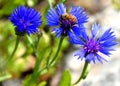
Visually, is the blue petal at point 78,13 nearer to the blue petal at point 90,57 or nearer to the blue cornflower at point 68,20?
the blue cornflower at point 68,20

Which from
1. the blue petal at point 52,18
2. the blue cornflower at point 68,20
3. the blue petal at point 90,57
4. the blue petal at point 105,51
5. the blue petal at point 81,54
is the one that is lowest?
the blue petal at point 105,51

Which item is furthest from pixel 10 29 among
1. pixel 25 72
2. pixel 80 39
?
pixel 80 39

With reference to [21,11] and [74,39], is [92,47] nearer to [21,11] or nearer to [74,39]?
[74,39]

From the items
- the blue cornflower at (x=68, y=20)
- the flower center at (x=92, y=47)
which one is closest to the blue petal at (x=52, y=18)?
the blue cornflower at (x=68, y=20)

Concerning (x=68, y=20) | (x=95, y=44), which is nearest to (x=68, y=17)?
(x=68, y=20)

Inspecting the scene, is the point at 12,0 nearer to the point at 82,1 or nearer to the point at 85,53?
the point at 85,53

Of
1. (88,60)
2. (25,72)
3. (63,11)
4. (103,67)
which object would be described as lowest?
(103,67)
